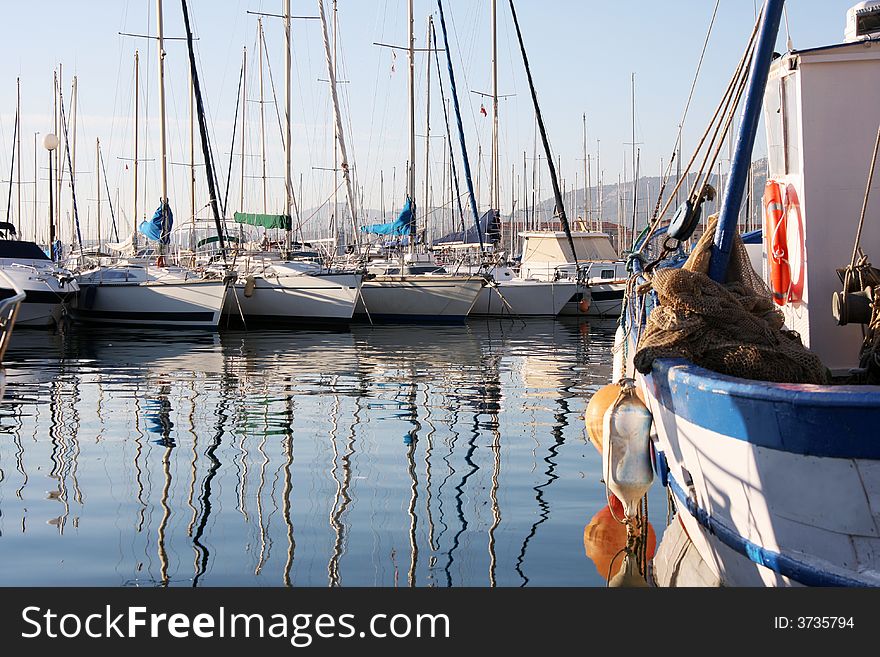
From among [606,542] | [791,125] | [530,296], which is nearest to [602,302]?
[530,296]

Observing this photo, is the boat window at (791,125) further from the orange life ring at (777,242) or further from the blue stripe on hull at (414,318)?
the blue stripe on hull at (414,318)

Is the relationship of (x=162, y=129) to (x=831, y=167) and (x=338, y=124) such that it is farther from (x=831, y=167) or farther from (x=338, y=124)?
(x=831, y=167)

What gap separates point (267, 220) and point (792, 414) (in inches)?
1201

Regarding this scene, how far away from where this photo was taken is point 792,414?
4.95 metres

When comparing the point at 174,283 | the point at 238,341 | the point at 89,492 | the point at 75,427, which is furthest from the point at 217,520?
the point at 174,283

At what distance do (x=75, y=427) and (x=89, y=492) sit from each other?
355cm

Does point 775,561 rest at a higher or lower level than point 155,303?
lower

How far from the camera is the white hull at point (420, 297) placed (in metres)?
30.5

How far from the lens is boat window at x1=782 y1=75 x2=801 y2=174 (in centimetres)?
764

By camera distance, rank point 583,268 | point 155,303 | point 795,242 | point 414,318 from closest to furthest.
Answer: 1. point 795,242
2. point 155,303
3. point 414,318
4. point 583,268

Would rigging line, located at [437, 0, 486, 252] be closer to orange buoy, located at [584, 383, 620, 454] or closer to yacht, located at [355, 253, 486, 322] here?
yacht, located at [355, 253, 486, 322]

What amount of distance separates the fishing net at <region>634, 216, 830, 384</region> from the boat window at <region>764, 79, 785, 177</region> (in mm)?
1531

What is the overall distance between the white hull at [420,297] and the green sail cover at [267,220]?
306 centimetres

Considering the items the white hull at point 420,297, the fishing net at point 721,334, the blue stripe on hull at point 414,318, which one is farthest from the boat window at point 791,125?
the blue stripe on hull at point 414,318
